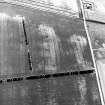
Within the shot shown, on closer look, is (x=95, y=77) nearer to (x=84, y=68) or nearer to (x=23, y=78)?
(x=84, y=68)

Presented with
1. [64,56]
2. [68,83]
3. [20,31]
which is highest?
[20,31]

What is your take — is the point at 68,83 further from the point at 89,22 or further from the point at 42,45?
the point at 89,22

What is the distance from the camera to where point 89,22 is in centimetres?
1285

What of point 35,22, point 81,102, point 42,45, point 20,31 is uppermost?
point 35,22

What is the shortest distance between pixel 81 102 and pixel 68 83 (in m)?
1.10

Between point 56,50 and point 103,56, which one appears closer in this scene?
point 56,50

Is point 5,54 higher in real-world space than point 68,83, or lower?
higher

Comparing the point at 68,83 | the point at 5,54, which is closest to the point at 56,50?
the point at 68,83

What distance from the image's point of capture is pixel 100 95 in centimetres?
981

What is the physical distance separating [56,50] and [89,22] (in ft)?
12.5

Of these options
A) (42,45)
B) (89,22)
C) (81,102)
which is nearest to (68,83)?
(81,102)

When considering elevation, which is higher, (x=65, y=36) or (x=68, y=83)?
(x=65, y=36)

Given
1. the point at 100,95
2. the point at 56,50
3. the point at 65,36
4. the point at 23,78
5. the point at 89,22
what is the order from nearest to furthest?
the point at 23,78 → the point at 100,95 → the point at 56,50 → the point at 65,36 → the point at 89,22

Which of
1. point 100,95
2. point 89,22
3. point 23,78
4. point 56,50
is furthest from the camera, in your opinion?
point 89,22
